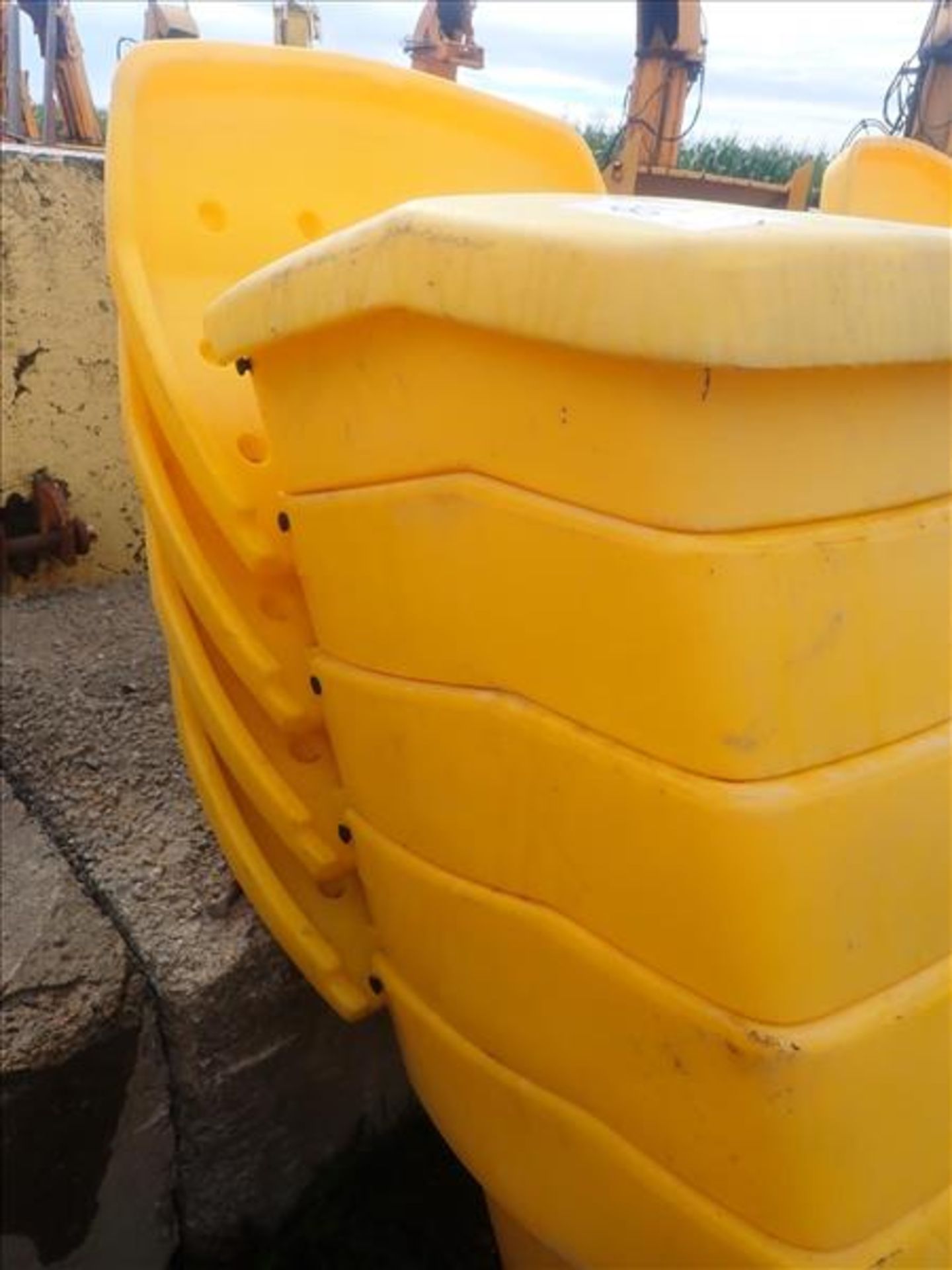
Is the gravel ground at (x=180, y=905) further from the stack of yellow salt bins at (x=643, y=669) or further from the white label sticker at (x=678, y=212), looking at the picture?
the white label sticker at (x=678, y=212)

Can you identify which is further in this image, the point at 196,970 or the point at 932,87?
the point at 932,87

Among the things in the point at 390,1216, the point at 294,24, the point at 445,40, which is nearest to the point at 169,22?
the point at 294,24

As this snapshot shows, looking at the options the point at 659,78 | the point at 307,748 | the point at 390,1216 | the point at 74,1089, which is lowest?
the point at 390,1216

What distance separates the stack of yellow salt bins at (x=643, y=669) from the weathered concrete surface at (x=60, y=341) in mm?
808

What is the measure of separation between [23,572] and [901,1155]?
1.57 metres

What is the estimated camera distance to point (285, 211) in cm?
123

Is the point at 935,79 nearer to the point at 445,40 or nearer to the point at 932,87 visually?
the point at 932,87

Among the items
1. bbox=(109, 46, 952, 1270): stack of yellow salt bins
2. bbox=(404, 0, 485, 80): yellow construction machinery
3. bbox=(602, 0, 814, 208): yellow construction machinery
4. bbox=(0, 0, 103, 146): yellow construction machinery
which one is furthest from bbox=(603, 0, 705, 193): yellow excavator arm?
bbox=(109, 46, 952, 1270): stack of yellow salt bins

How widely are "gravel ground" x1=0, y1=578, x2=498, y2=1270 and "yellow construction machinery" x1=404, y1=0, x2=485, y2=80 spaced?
6.01 metres

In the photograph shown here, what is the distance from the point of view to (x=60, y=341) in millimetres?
1724

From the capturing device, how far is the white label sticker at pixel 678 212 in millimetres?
648

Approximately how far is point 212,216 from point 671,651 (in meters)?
0.82

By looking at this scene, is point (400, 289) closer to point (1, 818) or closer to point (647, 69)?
point (1, 818)

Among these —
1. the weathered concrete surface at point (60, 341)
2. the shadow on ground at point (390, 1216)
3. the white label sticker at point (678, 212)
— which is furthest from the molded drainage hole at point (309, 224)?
the shadow on ground at point (390, 1216)
